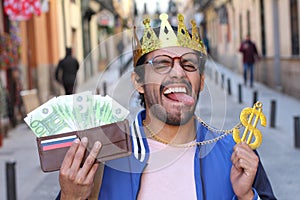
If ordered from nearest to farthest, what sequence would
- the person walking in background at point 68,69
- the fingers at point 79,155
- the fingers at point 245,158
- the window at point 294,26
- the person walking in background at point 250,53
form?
the fingers at point 79,155, the fingers at point 245,158, the person walking in background at point 68,69, the window at point 294,26, the person walking in background at point 250,53

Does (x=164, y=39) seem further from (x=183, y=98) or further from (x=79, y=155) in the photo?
(x=79, y=155)

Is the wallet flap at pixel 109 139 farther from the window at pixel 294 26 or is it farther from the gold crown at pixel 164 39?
the window at pixel 294 26

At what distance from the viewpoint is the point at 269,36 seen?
20.5 meters

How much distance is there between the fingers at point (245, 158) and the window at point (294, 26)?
14.8m

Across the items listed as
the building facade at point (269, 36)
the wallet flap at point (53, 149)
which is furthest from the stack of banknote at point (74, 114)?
the building facade at point (269, 36)

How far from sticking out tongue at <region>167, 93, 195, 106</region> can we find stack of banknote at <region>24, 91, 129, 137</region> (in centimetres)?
16

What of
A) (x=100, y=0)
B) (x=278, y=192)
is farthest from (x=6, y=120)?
(x=100, y=0)

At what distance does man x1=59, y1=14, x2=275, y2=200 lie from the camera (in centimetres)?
191

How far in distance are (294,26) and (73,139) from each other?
15.4 meters

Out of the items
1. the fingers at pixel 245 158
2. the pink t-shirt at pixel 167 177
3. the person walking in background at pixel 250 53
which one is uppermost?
the fingers at pixel 245 158

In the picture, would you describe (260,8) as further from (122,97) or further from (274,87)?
(122,97)

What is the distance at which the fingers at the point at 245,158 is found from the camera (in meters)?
1.85

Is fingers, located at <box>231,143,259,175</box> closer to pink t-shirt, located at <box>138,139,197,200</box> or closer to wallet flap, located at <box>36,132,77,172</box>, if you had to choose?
pink t-shirt, located at <box>138,139,197,200</box>

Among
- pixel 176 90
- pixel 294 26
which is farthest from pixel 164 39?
pixel 294 26
